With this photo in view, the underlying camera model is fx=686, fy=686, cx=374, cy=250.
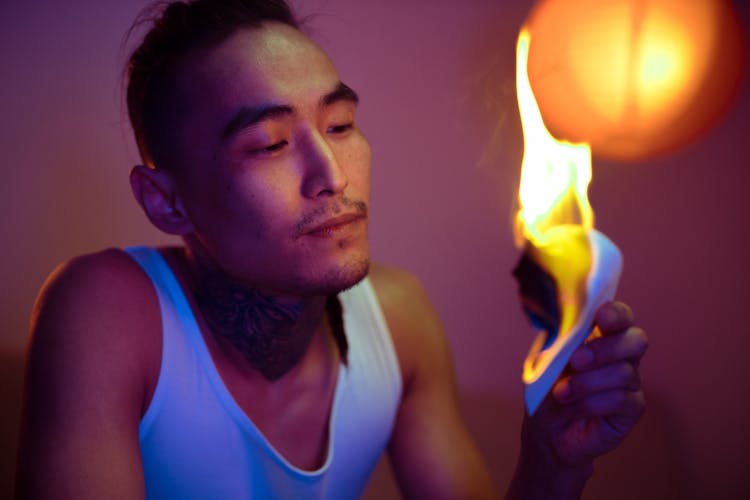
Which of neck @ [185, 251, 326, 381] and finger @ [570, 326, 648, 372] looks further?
neck @ [185, 251, 326, 381]

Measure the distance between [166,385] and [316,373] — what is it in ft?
1.14

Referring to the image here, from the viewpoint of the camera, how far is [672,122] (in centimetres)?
197

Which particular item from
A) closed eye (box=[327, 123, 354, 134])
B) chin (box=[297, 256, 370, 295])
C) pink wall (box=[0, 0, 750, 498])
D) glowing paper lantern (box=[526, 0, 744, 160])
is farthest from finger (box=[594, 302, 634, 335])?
pink wall (box=[0, 0, 750, 498])

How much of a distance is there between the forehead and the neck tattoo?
0.36 m

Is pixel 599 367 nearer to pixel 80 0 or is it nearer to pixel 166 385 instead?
pixel 166 385

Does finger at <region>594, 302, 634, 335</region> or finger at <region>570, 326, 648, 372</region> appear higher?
finger at <region>594, 302, 634, 335</region>

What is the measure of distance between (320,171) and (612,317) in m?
0.55

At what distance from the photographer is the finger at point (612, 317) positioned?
1003mm

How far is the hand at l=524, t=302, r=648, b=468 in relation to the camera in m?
1.04

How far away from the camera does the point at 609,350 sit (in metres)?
1.04

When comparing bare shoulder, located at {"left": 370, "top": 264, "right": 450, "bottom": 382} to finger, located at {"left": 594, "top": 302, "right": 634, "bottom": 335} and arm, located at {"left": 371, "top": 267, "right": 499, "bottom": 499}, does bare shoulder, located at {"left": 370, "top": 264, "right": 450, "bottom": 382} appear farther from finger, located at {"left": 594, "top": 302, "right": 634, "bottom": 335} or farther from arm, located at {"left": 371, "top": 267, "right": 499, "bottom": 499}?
finger, located at {"left": 594, "top": 302, "right": 634, "bottom": 335}

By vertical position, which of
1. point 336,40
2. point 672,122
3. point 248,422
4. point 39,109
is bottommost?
point 248,422

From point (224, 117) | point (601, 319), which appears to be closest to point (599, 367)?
point (601, 319)

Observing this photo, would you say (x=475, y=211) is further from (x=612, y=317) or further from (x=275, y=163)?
(x=612, y=317)
